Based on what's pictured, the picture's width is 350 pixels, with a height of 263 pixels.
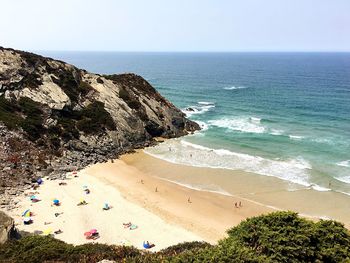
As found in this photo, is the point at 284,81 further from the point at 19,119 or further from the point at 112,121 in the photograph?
the point at 19,119

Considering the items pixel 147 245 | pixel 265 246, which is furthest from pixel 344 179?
pixel 265 246

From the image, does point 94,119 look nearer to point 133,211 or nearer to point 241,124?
point 133,211

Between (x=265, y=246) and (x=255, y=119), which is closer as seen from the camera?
(x=265, y=246)

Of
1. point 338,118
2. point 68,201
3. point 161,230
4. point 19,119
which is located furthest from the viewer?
point 338,118

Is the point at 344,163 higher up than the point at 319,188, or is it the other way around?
the point at 344,163

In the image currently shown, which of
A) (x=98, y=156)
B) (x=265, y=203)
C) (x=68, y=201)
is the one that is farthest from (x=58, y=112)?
(x=265, y=203)
